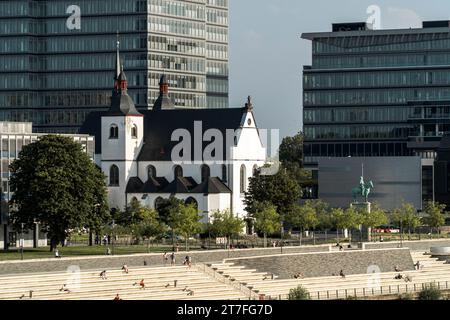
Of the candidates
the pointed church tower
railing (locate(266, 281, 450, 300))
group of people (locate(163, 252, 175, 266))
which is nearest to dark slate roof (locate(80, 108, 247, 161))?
the pointed church tower

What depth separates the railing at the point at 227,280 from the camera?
10502cm

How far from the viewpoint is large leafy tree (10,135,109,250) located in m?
123

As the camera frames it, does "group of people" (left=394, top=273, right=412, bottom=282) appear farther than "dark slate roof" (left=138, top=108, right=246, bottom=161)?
No

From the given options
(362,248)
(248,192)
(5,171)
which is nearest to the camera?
(362,248)

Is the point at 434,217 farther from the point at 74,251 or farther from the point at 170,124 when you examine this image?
the point at 74,251

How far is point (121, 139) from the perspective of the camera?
184 metres

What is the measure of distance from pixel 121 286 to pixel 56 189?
25562mm

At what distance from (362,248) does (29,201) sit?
31128mm

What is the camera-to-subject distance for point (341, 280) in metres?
117

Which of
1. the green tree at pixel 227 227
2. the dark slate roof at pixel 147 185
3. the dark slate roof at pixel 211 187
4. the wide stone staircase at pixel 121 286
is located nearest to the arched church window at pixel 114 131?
the dark slate roof at pixel 147 185

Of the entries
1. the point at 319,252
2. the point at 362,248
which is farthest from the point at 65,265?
the point at 362,248

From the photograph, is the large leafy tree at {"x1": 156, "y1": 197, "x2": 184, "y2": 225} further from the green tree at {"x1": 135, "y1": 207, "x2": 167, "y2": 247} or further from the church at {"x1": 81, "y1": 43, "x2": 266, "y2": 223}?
the green tree at {"x1": 135, "y1": 207, "x2": 167, "y2": 247}

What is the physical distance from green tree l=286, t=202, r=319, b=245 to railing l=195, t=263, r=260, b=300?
1763 inches
